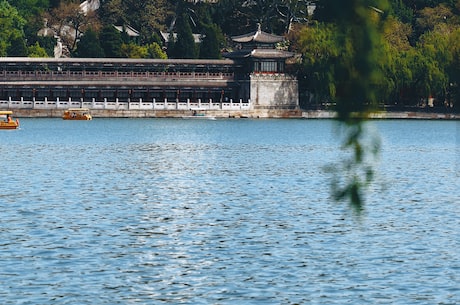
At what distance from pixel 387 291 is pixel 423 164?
36192 millimetres

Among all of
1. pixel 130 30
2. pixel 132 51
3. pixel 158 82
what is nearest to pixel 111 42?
pixel 132 51

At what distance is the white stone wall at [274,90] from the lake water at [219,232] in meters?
52.9

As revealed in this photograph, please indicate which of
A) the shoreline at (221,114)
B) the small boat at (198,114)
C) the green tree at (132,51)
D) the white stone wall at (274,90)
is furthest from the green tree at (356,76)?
the green tree at (132,51)

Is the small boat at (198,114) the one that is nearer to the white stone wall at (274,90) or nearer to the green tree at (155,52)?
the white stone wall at (274,90)

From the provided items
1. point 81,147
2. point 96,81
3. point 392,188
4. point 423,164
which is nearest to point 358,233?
point 392,188

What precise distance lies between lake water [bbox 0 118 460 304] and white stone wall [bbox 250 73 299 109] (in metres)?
52.9

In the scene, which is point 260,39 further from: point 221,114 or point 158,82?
point 158,82

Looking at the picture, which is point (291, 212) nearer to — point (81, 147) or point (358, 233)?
point (358, 233)

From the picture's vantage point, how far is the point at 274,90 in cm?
11075

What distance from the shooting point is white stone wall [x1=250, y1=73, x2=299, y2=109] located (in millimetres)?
110500

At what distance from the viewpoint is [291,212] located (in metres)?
31.2

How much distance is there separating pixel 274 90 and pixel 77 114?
67.6 feet

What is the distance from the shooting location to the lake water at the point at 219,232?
18594 mm

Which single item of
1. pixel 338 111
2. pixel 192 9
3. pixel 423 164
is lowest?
pixel 423 164
